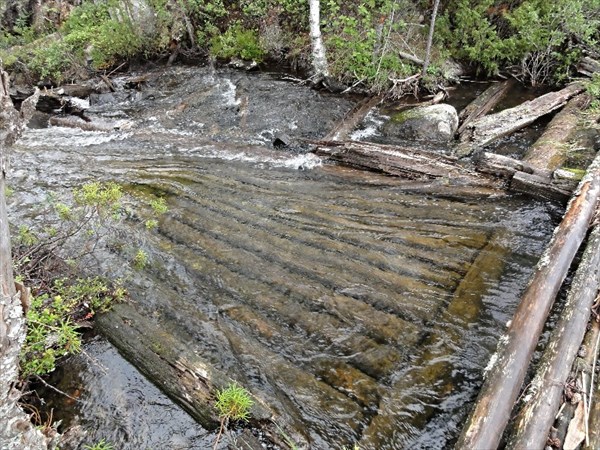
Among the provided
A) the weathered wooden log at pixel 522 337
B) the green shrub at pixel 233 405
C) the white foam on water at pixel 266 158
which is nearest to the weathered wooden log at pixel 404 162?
the white foam on water at pixel 266 158

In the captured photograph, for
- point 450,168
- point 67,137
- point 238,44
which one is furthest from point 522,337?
point 238,44

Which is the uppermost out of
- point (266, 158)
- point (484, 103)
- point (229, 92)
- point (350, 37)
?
point (350, 37)

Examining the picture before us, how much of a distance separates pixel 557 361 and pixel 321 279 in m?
2.47

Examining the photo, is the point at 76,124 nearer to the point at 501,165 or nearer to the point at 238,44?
the point at 238,44

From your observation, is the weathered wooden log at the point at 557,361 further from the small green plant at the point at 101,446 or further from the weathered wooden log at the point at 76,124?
the weathered wooden log at the point at 76,124

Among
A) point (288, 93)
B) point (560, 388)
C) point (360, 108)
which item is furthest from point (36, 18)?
point (560, 388)

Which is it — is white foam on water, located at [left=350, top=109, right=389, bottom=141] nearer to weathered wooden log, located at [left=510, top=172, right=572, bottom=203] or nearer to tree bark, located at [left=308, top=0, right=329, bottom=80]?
tree bark, located at [left=308, top=0, right=329, bottom=80]

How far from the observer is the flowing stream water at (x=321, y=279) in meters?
3.74

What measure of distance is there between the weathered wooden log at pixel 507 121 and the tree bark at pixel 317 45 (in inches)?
166

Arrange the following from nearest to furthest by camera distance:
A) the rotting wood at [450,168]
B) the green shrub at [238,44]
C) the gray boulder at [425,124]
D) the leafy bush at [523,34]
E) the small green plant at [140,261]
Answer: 1. the small green plant at [140,261]
2. the rotting wood at [450,168]
3. the gray boulder at [425,124]
4. the leafy bush at [523,34]
5. the green shrub at [238,44]

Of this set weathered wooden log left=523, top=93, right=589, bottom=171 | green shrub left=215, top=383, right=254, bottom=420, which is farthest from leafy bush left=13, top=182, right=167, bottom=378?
weathered wooden log left=523, top=93, right=589, bottom=171

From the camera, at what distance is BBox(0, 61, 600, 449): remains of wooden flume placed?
3078 millimetres

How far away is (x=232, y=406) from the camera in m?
3.48

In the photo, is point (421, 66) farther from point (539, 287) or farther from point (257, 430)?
point (257, 430)
